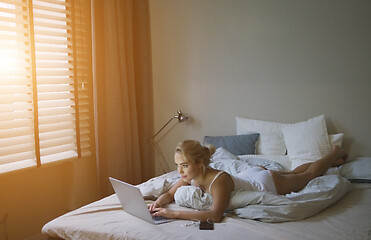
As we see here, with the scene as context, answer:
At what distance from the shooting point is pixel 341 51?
3.33m

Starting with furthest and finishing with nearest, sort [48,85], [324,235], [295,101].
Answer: [295,101]
[48,85]
[324,235]

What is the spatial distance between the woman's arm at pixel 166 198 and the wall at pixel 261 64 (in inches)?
49.2

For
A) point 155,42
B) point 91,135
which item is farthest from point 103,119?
point 155,42

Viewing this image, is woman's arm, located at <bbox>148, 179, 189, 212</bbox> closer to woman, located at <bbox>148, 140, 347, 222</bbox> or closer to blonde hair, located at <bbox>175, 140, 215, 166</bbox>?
woman, located at <bbox>148, 140, 347, 222</bbox>

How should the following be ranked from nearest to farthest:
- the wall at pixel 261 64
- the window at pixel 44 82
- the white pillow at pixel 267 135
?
the window at pixel 44 82
the wall at pixel 261 64
the white pillow at pixel 267 135

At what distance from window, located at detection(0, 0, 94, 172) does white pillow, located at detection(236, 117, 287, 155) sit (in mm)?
1375

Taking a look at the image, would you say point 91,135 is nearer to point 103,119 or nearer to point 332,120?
point 103,119

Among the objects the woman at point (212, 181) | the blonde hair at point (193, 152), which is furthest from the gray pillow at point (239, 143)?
the blonde hair at point (193, 152)

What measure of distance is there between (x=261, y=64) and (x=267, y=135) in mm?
613

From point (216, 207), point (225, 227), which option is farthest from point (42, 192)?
point (225, 227)

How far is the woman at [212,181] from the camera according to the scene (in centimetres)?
236

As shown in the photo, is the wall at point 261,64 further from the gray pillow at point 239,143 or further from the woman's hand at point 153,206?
the woman's hand at point 153,206

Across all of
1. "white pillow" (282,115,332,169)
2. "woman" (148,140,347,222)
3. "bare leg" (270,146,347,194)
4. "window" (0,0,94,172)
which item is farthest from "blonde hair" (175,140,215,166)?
"window" (0,0,94,172)

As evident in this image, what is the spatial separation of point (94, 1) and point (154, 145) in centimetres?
147
